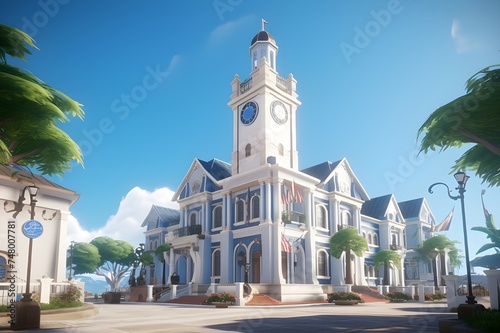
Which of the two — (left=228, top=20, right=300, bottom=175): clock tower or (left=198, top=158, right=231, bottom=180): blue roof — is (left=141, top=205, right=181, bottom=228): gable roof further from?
(left=228, top=20, right=300, bottom=175): clock tower

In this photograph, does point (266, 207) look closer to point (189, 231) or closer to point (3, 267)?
point (189, 231)

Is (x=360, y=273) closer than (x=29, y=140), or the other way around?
(x=29, y=140)

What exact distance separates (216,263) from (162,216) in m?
18.7

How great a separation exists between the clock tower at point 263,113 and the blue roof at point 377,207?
17281 mm

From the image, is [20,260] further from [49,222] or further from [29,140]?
[29,140]

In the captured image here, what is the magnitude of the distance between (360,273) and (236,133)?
61.3 feet

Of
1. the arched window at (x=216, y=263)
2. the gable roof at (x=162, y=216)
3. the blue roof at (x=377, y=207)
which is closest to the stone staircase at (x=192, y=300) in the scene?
the arched window at (x=216, y=263)

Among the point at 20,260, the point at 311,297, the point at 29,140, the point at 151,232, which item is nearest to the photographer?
the point at 29,140

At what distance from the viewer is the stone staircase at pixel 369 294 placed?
113ft

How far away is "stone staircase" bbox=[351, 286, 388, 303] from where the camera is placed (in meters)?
34.6

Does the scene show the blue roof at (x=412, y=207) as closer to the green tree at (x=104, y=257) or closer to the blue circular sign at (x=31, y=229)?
the green tree at (x=104, y=257)

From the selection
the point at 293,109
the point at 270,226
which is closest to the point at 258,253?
the point at 270,226

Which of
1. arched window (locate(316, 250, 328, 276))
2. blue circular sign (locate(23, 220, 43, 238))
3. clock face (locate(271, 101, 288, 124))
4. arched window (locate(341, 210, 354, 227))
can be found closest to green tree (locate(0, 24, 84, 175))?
blue circular sign (locate(23, 220, 43, 238))

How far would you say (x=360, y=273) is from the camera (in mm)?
41156
